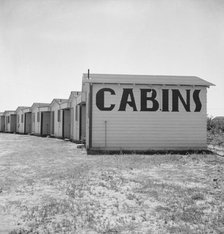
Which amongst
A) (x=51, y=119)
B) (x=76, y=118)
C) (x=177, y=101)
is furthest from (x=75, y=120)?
(x=51, y=119)

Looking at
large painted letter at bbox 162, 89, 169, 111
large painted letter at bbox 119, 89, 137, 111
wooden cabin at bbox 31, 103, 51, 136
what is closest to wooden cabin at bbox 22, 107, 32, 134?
wooden cabin at bbox 31, 103, 51, 136

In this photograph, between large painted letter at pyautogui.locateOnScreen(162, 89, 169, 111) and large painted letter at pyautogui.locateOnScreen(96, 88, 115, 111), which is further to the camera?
large painted letter at pyautogui.locateOnScreen(162, 89, 169, 111)

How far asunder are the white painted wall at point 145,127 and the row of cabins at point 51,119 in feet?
14.6

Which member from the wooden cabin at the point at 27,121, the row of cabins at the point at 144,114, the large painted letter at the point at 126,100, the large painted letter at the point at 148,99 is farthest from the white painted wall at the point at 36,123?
the large painted letter at the point at 148,99

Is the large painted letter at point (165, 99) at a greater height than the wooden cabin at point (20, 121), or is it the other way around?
the large painted letter at point (165, 99)

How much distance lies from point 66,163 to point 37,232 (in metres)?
7.44

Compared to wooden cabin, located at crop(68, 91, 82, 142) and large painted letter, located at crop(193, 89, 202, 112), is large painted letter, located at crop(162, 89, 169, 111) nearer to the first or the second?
large painted letter, located at crop(193, 89, 202, 112)

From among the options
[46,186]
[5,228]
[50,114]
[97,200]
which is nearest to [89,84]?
[46,186]

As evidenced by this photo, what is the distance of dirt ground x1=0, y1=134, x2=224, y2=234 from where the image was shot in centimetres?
516

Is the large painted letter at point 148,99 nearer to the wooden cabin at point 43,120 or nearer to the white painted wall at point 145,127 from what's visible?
the white painted wall at point 145,127

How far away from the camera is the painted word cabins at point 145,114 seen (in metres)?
17.2

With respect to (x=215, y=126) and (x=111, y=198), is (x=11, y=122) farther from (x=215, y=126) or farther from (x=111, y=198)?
(x=111, y=198)

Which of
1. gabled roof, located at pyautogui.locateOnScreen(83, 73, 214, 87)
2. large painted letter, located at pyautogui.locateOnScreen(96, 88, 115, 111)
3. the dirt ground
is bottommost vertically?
the dirt ground

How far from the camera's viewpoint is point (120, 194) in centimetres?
727
